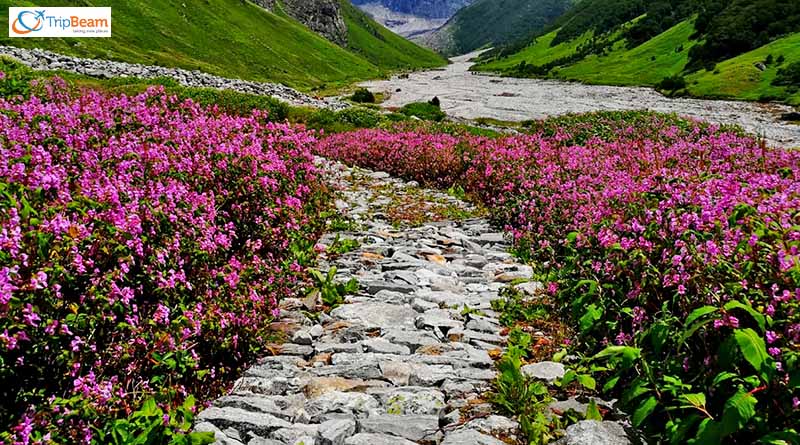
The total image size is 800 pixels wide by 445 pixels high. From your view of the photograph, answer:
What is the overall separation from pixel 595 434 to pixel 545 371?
4.21ft

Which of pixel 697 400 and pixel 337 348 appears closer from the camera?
pixel 697 400

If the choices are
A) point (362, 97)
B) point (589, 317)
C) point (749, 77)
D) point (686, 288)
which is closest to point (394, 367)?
point (589, 317)

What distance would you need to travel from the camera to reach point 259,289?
7.39 metres

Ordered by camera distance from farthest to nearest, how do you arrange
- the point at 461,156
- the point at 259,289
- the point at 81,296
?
the point at 461,156 → the point at 259,289 → the point at 81,296

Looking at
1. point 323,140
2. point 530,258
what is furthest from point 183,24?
point 530,258

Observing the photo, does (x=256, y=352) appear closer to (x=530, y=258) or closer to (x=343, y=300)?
(x=343, y=300)

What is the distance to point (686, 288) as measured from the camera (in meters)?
5.39

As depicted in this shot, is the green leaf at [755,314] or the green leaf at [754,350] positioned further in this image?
the green leaf at [755,314]

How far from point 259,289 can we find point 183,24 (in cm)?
12059

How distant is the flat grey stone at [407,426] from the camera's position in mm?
4883

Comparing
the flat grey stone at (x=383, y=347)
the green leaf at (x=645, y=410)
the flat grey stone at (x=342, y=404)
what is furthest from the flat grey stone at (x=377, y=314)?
the green leaf at (x=645, y=410)

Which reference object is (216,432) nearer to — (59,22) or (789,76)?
(789,76)

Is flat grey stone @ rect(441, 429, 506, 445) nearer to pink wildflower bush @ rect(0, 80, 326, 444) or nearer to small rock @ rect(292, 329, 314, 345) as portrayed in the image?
pink wildflower bush @ rect(0, 80, 326, 444)

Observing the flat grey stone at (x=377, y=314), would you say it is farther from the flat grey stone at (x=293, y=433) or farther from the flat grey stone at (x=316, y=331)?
the flat grey stone at (x=293, y=433)
